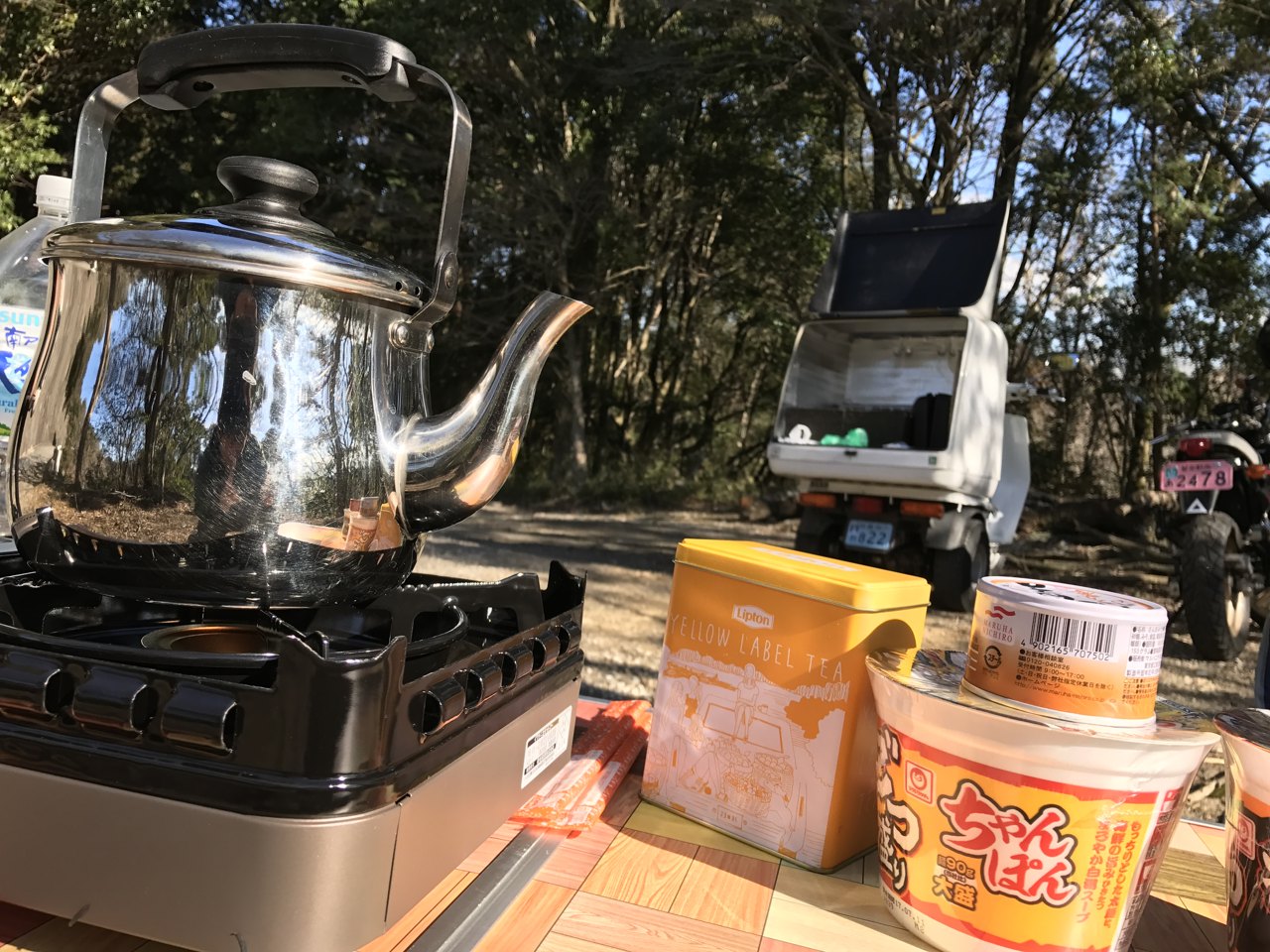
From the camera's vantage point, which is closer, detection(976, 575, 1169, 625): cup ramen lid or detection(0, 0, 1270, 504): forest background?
detection(976, 575, 1169, 625): cup ramen lid

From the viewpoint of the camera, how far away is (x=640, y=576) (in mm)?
5832

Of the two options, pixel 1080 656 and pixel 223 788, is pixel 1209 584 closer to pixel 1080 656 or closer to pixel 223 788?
pixel 1080 656

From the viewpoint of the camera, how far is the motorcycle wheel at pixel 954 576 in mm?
4703

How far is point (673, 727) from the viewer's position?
891 mm

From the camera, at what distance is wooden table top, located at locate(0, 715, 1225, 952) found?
0.61m

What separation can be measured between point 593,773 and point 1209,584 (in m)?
3.86

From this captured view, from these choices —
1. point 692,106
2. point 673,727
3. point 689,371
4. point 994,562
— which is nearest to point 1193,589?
point 994,562

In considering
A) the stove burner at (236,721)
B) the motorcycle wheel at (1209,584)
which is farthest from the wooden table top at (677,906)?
the motorcycle wheel at (1209,584)

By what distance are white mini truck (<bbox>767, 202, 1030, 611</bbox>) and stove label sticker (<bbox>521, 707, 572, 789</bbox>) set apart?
397 centimetres

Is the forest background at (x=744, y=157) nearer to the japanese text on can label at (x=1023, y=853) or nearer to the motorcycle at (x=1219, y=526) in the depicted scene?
the motorcycle at (x=1219, y=526)

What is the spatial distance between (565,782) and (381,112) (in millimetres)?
10546

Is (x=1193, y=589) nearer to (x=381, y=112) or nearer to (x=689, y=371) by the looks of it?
(x=381, y=112)

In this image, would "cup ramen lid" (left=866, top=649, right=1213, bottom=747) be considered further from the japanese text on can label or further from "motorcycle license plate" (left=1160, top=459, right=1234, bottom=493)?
"motorcycle license plate" (left=1160, top=459, right=1234, bottom=493)

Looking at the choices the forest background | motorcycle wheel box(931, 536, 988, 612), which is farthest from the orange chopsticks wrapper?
the forest background
